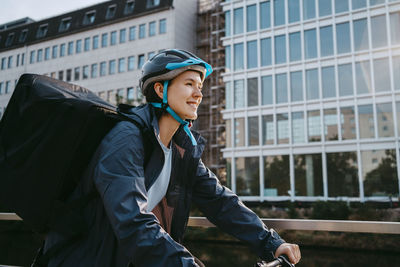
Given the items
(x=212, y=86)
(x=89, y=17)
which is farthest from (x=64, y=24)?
(x=212, y=86)

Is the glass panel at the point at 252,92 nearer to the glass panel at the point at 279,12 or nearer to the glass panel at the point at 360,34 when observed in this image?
the glass panel at the point at 279,12

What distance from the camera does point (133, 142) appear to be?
1.40 m

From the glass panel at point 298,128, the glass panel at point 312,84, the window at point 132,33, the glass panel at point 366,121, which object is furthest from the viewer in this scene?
the window at point 132,33

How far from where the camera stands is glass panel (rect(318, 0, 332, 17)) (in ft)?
97.7

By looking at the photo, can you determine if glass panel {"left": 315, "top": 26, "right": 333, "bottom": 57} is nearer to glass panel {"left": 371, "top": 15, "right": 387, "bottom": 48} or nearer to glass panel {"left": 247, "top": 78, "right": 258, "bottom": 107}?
glass panel {"left": 371, "top": 15, "right": 387, "bottom": 48}

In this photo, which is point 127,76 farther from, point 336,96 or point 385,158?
point 385,158

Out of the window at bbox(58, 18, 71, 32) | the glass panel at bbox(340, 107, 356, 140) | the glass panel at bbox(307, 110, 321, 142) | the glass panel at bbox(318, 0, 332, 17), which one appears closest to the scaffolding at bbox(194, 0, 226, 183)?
the glass panel at bbox(307, 110, 321, 142)

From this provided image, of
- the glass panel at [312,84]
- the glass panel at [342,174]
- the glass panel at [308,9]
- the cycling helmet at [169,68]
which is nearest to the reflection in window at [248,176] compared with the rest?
the glass panel at [342,174]

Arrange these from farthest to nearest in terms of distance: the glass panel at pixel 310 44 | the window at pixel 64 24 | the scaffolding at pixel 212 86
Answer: the window at pixel 64 24 → the scaffolding at pixel 212 86 → the glass panel at pixel 310 44

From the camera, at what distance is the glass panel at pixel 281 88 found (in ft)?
100

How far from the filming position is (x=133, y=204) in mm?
1263

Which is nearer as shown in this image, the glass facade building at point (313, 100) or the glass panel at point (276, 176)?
the glass facade building at point (313, 100)

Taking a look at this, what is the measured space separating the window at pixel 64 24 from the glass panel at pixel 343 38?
1244 inches

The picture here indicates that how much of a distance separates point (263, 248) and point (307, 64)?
97.9 ft
